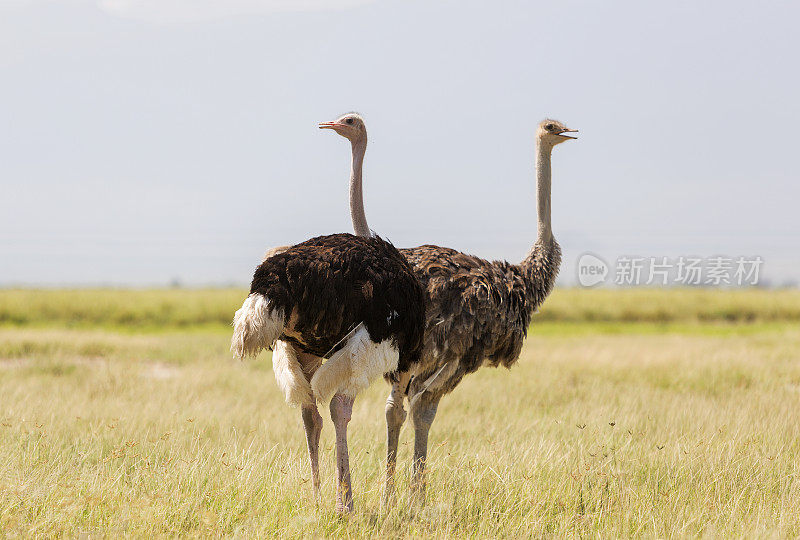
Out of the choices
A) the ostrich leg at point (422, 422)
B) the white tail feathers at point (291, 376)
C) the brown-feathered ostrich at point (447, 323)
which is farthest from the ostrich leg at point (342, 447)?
the ostrich leg at point (422, 422)

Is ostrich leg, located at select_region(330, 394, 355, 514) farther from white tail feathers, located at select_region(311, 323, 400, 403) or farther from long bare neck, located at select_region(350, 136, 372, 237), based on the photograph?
long bare neck, located at select_region(350, 136, 372, 237)

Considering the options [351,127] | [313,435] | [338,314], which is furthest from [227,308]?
[338,314]

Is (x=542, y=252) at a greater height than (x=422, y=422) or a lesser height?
greater

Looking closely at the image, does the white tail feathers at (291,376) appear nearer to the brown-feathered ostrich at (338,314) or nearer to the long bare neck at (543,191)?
the brown-feathered ostrich at (338,314)

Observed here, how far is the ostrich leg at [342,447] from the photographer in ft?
13.6

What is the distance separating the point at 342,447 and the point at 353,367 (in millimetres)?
523

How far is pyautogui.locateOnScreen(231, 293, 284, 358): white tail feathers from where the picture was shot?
3854 millimetres

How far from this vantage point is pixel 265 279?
13.0ft

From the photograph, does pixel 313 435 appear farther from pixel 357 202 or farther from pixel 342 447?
pixel 357 202

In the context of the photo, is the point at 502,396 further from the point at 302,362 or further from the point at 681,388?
the point at 302,362

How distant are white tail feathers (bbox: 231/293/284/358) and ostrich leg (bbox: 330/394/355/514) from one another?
0.52 meters

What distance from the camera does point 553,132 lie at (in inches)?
273

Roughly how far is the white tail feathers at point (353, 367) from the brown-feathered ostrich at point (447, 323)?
0.98m

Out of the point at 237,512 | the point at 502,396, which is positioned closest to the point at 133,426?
the point at 237,512
